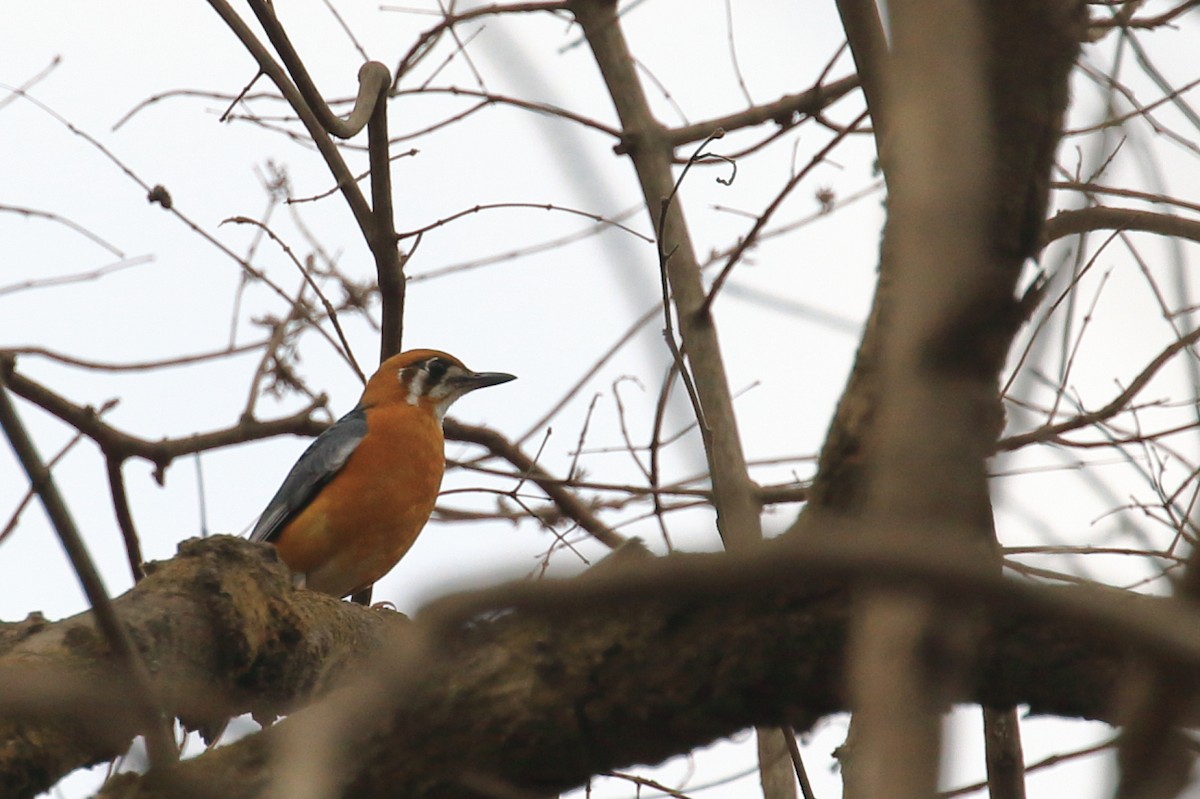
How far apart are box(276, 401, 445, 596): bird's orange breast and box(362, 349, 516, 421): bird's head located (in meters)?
0.78

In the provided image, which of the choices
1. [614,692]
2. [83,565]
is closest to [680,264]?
[614,692]

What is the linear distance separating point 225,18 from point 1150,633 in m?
5.56

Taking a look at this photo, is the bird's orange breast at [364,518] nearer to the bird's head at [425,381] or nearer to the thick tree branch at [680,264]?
the bird's head at [425,381]

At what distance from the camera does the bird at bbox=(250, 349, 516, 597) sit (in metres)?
7.52

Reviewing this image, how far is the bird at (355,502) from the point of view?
24.7 ft

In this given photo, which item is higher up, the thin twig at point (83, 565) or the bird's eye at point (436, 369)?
the bird's eye at point (436, 369)

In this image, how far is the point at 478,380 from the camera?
9.10 meters

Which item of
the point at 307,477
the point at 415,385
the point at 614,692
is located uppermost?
the point at 415,385

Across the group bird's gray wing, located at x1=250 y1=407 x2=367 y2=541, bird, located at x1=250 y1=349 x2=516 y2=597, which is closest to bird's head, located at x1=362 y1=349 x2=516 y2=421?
bird, located at x1=250 y1=349 x2=516 y2=597

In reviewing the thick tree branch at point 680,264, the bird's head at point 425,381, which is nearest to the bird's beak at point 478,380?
the bird's head at point 425,381

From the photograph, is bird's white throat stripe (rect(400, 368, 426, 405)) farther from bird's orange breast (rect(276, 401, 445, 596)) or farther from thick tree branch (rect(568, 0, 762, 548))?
thick tree branch (rect(568, 0, 762, 548))

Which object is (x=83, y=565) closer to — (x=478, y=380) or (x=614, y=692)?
(x=614, y=692)

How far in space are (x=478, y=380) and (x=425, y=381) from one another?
45 cm

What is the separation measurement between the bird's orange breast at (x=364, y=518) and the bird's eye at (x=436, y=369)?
1.05 metres
